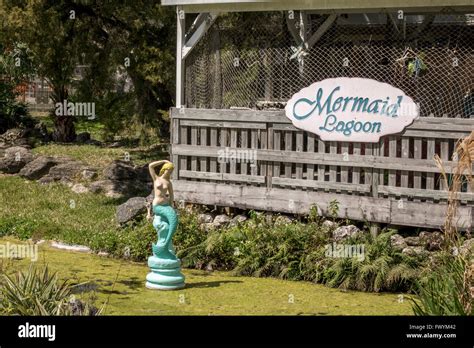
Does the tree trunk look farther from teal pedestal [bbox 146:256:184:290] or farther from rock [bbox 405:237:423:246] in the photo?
rock [bbox 405:237:423:246]

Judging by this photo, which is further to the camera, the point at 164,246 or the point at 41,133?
the point at 41,133

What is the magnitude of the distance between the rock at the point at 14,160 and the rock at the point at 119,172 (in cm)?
244

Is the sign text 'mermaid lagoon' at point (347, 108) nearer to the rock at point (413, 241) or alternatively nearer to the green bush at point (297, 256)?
the green bush at point (297, 256)

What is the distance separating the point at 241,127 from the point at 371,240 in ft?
9.58

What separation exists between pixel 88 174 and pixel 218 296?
29.9 feet

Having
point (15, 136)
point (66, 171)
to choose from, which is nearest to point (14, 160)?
point (66, 171)

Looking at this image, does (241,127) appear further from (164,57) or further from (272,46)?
(164,57)

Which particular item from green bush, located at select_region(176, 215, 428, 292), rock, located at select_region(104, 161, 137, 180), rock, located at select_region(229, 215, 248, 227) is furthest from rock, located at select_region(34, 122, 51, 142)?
green bush, located at select_region(176, 215, 428, 292)

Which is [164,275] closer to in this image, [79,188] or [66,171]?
[79,188]

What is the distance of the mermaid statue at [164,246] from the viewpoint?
11.7m

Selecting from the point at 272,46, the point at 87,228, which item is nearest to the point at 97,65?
the point at 272,46

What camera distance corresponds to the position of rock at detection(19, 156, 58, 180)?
66.3ft

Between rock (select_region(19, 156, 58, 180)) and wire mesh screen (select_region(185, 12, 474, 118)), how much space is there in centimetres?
583

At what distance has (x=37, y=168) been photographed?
20281mm
